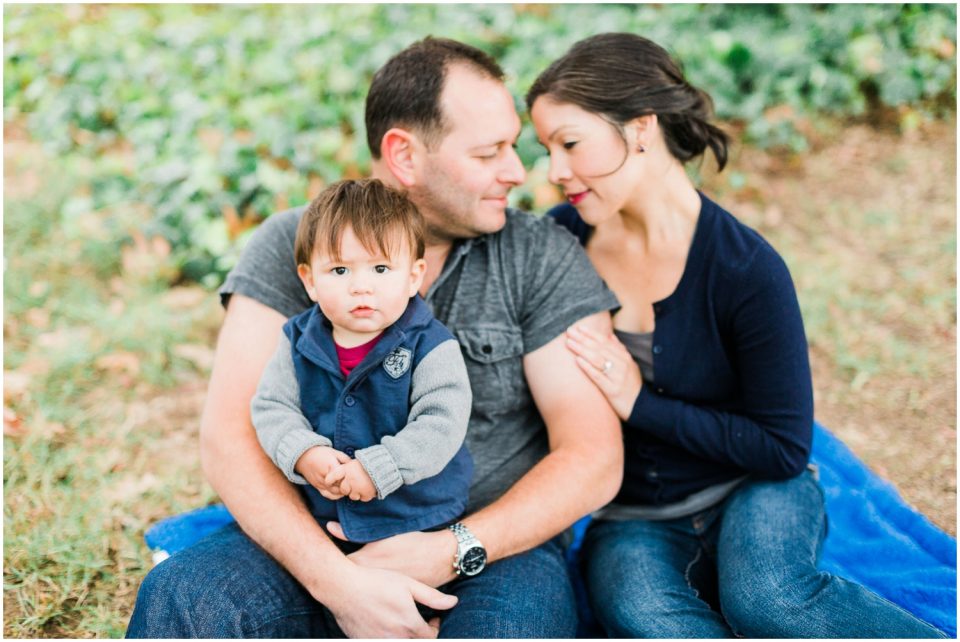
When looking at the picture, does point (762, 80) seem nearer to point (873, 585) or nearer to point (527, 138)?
point (527, 138)

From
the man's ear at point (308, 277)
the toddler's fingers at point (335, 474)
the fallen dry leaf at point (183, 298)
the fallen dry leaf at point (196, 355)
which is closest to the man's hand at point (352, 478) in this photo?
the toddler's fingers at point (335, 474)

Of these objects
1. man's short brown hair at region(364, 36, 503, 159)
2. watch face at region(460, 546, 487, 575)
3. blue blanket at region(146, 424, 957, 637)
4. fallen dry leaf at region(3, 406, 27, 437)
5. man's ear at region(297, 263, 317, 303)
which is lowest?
blue blanket at region(146, 424, 957, 637)

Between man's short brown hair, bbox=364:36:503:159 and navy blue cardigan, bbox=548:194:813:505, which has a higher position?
man's short brown hair, bbox=364:36:503:159

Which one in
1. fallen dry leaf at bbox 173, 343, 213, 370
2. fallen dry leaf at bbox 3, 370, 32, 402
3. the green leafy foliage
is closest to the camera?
fallen dry leaf at bbox 3, 370, 32, 402

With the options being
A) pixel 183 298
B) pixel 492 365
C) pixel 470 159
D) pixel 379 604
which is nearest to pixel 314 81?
pixel 183 298

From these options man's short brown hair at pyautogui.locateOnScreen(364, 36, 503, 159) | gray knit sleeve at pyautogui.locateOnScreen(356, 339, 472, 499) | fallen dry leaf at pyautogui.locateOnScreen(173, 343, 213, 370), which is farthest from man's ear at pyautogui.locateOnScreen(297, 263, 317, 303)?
fallen dry leaf at pyautogui.locateOnScreen(173, 343, 213, 370)

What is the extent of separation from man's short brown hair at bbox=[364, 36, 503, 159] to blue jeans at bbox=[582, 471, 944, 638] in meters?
1.46

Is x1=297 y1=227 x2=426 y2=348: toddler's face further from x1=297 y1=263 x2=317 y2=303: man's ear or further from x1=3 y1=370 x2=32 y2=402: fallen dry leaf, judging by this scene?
x1=3 y1=370 x2=32 y2=402: fallen dry leaf

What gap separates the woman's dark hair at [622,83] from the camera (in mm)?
2508

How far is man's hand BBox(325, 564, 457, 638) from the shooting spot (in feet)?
6.85

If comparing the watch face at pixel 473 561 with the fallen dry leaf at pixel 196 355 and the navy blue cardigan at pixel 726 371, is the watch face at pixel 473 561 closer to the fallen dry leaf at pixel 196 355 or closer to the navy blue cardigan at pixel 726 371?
the navy blue cardigan at pixel 726 371

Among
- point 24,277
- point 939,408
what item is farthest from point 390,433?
point 24,277

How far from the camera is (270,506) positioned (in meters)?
2.25

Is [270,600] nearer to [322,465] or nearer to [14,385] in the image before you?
[322,465]
